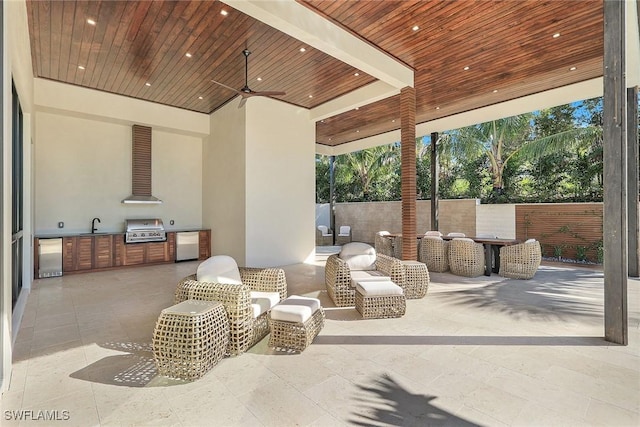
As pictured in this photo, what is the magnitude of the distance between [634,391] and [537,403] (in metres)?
0.85

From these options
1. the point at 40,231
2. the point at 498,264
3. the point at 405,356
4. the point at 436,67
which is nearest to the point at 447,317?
the point at 405,356

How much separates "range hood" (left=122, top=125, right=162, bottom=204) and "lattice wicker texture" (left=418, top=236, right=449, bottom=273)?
7.21m

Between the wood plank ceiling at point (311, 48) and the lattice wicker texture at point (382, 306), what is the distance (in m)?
4.09

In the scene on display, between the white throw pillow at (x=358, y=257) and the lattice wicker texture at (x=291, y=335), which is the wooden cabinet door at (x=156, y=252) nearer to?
the white throw pillow at (x=358, y=257)

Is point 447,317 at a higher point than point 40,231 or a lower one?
lower

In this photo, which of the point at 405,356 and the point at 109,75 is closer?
the point at 405,356

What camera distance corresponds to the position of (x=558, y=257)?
27.7 ft

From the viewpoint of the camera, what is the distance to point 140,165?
26.8 feet

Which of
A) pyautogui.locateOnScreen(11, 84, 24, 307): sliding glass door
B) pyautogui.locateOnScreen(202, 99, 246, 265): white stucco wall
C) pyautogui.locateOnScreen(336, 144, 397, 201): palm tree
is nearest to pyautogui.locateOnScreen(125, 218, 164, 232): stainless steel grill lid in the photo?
pyautogui.locateOnScreen(202, 99, 246, 265): white stucco wall

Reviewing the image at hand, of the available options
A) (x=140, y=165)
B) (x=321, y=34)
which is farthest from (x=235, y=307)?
(x=140, y=165)

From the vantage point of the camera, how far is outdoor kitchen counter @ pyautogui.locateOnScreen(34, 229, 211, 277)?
6.83 metres

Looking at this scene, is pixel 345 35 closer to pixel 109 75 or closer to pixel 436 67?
pixel 436 67

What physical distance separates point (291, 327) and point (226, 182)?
5946 mm

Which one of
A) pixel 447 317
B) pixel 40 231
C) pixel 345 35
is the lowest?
pixel 447 317
